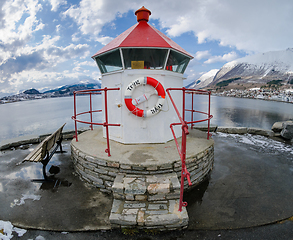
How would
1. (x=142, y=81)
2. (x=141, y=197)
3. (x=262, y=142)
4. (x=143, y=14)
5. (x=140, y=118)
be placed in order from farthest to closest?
(x=262, y=142) < (x=143, y=14) < (x=140, y=118) < (x=142, y=81) < (x=141, y=197)

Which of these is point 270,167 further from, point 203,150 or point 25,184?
point 25,184

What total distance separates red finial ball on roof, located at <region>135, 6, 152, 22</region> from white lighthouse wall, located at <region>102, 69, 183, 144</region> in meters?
2.17

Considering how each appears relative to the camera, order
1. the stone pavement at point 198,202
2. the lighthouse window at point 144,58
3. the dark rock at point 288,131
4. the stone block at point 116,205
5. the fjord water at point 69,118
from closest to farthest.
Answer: the stone pavement at point 198,202 → the stone block at point 116,205 → the lighthouse window at point 144,58 → the dark rock at point 288,131 → the fjord water at point 69,118

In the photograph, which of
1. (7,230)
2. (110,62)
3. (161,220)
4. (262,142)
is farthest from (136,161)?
(262,142)

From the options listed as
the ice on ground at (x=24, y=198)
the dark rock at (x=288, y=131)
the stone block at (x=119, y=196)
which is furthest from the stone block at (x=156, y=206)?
the dark rock at (x=288, y=131)

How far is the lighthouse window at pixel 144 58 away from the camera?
4855mm

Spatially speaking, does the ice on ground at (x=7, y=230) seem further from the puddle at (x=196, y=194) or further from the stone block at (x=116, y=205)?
the puddle at (x=196, y=194)

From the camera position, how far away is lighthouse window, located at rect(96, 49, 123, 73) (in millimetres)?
5113

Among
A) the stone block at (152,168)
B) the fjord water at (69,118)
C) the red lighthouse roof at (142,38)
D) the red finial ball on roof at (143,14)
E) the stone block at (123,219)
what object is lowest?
the fjord water at (69,118)

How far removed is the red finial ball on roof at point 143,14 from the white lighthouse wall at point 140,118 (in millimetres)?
2167

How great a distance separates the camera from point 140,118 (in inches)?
206

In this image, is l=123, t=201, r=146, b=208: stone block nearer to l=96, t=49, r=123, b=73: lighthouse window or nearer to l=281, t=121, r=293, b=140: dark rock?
l=96, t=49, r=123, b=73: lighthouse window

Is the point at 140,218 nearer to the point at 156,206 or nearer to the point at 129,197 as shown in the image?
the point at 156,206

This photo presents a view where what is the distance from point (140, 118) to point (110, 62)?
2.05 metres
